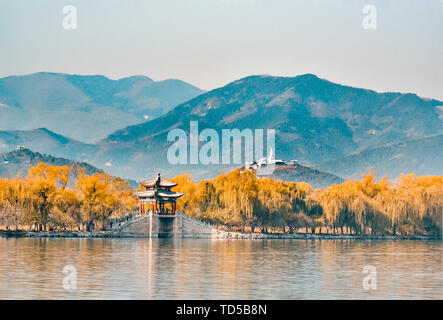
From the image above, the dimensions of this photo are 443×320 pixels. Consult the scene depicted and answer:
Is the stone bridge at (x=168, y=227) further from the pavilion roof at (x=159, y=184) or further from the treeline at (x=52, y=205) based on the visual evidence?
the pavilion roof at (x=159, y=184)

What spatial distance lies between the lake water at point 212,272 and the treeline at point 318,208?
20447mm

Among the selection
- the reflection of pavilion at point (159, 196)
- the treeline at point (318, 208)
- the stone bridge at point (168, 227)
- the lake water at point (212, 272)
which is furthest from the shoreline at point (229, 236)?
the lake water at point (212, 272)

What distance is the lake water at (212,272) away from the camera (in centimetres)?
3434

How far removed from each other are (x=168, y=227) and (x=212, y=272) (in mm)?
40064

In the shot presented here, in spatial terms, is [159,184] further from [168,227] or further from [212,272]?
[212,272]

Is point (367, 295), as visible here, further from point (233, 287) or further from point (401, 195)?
point (401, 195)

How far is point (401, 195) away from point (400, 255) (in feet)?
101

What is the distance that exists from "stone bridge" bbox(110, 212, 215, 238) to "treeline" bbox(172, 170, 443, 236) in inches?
155

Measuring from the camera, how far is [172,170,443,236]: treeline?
84.3 m

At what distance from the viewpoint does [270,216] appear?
3324 inches

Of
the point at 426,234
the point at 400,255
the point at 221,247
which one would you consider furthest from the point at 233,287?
the point at 426,234

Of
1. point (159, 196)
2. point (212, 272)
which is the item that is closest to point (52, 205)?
point (159, 196)

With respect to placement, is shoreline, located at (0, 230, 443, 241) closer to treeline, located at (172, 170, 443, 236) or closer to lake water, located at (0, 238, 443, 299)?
treeline, located at (172, 170, 443, 236)

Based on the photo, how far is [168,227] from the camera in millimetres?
82625
